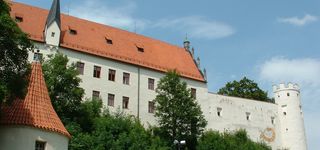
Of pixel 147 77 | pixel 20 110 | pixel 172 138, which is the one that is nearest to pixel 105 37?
pixel 147 77

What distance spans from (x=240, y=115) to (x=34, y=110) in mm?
34120

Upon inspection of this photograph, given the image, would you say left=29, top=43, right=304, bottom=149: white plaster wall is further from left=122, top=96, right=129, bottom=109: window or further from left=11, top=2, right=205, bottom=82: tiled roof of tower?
left=11, top=2, right=205, bottom=82: tiled roof of tower

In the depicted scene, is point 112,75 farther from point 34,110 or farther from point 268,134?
point 34,110

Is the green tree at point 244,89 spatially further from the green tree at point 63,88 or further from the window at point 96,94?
the green tree at point 63,88

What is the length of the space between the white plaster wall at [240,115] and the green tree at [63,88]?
61.1 ft

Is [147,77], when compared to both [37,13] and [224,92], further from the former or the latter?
[224,92]

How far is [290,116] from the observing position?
6225 centimetres

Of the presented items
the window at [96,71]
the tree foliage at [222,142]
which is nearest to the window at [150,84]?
the window at [96,71]

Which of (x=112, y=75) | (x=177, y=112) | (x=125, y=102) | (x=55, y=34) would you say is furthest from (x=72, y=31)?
(x=177, y=112)

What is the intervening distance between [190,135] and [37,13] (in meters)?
19.0

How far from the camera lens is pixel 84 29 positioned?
5494 cm

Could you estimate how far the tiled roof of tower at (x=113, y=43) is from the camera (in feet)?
166

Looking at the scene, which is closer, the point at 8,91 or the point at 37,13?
the point at 8,91

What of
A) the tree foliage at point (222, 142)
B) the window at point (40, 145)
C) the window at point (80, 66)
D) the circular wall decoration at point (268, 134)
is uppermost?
the window at point (80, 66)
